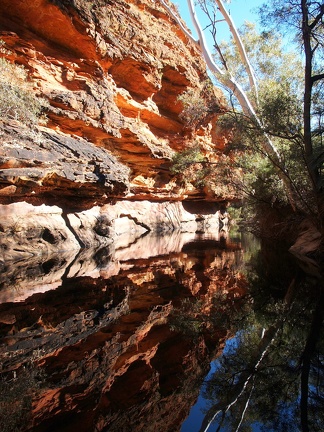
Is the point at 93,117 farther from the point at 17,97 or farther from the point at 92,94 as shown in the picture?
Result: the point at 17,97

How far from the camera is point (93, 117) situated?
1538cm

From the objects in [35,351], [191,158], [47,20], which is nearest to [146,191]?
[191,158]

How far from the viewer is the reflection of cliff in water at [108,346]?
2.49 metres

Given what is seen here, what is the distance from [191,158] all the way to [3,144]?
39.2 ft

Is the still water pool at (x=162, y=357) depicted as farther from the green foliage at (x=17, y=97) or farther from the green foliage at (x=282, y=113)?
the green foliage at (x=17, y=97)

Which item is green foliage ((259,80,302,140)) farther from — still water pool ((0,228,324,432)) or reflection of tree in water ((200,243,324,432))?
reflection of tree in water ((200,243,324,432))

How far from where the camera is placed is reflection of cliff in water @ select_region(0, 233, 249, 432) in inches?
98.2

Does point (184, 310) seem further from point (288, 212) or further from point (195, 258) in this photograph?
point (288, 212)

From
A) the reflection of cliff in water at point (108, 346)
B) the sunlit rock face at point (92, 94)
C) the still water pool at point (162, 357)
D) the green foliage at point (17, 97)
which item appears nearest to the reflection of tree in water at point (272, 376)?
the still water pool at point (162, 357)

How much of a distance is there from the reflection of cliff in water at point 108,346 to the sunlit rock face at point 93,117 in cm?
516

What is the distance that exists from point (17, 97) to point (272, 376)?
39.5 ft

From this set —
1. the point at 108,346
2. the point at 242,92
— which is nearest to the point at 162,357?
the point at 108,346

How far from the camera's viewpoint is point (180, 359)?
10.8 feet

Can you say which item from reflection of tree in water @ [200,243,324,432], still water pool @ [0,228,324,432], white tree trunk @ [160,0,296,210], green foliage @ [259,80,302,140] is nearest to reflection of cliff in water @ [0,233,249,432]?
Answer: still water pool @ [0,228,324,432]
